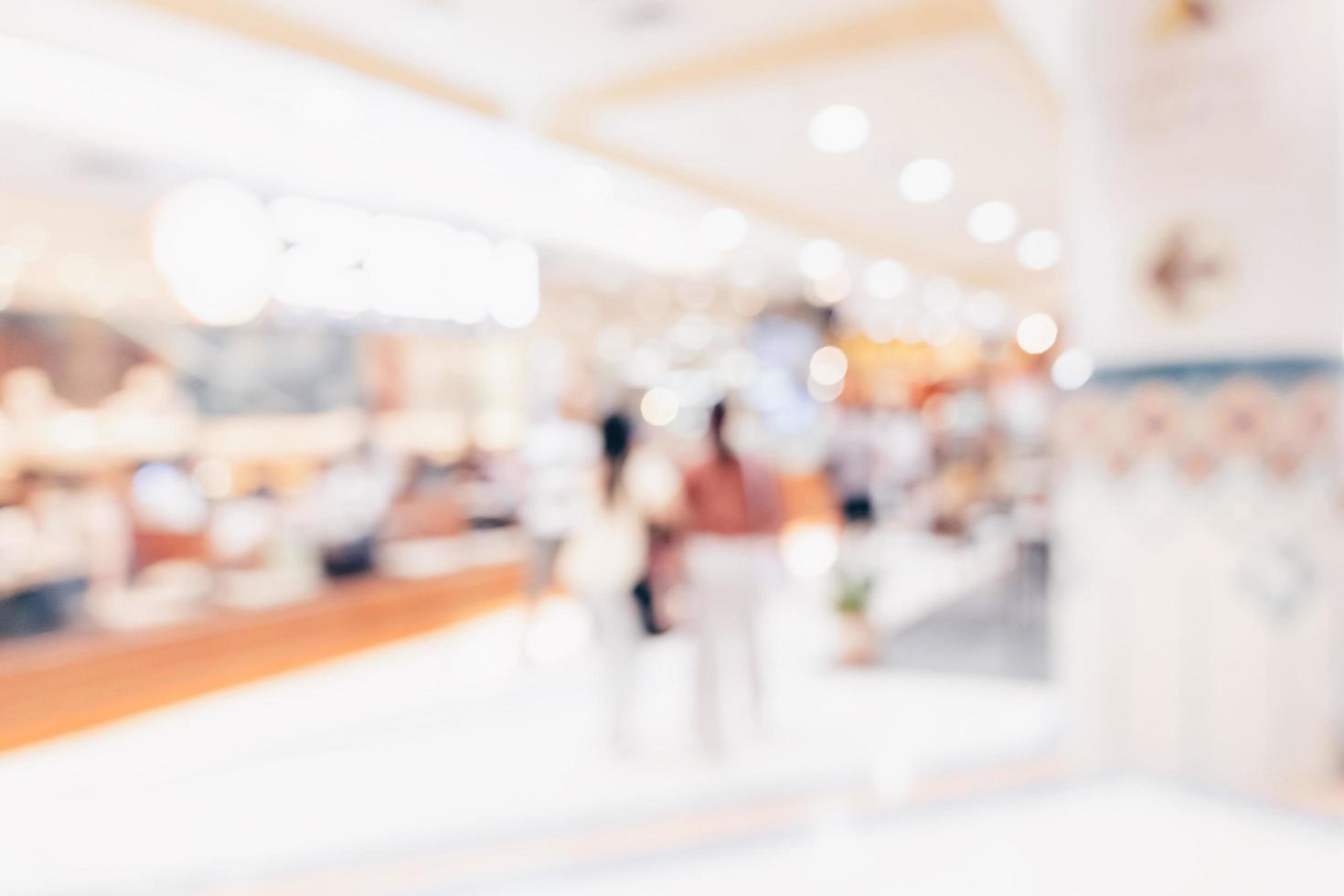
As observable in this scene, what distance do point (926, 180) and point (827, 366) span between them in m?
7.60

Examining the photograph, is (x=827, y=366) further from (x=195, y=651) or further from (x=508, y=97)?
(x=195, y=651)

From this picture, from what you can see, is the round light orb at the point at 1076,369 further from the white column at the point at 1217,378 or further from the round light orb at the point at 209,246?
the round light orb at the point at 209,246

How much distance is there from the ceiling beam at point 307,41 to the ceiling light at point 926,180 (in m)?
3.72

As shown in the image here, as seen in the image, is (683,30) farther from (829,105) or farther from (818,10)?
(829,105)

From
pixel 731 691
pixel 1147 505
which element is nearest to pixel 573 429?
pixel 731 691

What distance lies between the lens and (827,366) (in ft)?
52.6

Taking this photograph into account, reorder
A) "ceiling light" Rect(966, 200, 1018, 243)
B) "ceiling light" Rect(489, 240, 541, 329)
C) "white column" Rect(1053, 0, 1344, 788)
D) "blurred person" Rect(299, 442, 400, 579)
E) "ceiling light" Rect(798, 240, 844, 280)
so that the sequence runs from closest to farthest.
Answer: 1. "white column" Rect(1053, 0, 1344, 788)
2. "blurred person" Rect(299, 442, 400, 579)
3. "ceiling light" Rect(489, 240, 541, 329)
4. "ceiling light" Rect(966, 200, 1018, 243)
5. "ceiling light" Rect(798, 240, 844, 280)

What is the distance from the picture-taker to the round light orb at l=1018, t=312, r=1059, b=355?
56.2ft

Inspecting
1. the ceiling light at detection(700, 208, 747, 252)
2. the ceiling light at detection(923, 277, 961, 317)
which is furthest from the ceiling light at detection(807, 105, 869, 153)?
the ceiling light at detection(923, 277, 961, 317)

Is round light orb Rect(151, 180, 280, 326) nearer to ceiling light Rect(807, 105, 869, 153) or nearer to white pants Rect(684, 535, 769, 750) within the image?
white pants Rect(684, 535, 769, 750)

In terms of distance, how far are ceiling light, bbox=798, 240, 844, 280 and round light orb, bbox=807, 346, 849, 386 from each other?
293 centimetres

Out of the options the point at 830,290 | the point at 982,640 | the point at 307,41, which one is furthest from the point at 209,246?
the point at 830,290

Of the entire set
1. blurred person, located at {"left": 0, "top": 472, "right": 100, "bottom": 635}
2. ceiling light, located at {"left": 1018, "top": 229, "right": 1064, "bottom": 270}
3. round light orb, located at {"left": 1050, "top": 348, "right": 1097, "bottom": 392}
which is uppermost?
ceiling light, located at {"left": 1018, "top": 229, "right": 1064, "bottom": 270}

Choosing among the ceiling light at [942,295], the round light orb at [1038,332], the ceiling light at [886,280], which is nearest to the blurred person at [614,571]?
the ceiling light at [886,280]
